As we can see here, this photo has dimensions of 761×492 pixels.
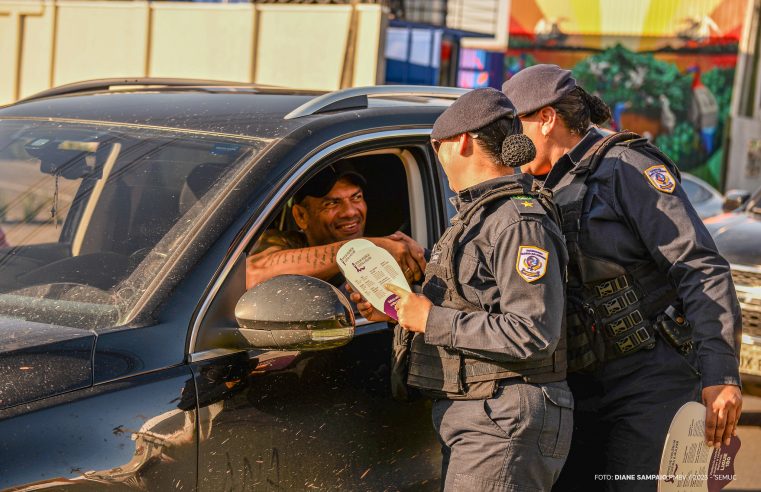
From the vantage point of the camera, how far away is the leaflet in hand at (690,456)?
2.93m

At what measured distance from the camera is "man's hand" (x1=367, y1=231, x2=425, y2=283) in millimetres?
3209

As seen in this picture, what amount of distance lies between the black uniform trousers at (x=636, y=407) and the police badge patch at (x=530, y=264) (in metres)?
0.73

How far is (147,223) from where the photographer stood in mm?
2834

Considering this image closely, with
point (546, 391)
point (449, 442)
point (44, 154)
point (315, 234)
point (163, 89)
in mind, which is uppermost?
point (163, 89)

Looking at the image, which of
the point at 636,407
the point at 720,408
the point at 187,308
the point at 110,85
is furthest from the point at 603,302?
the point at 110,85

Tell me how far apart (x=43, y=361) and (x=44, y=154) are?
114cm

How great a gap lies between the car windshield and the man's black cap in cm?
58

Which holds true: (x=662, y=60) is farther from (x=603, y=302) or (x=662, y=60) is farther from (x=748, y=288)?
(x=603, y=302)

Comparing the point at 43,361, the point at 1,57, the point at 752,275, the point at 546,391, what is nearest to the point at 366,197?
the point at 546,391

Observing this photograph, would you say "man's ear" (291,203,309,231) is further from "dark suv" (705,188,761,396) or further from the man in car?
"dark suv" (705,188,761,396)

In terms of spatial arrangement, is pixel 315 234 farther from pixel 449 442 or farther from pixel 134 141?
pixel 449 442

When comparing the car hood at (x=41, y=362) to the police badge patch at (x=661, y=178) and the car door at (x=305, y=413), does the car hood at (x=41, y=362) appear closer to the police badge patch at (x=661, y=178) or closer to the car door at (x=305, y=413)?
the car door at (x=305, y=413)

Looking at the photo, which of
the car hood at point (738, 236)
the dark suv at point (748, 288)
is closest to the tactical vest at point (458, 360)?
the dark suv at point (748, 288)

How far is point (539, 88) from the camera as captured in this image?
3275 millimetres
